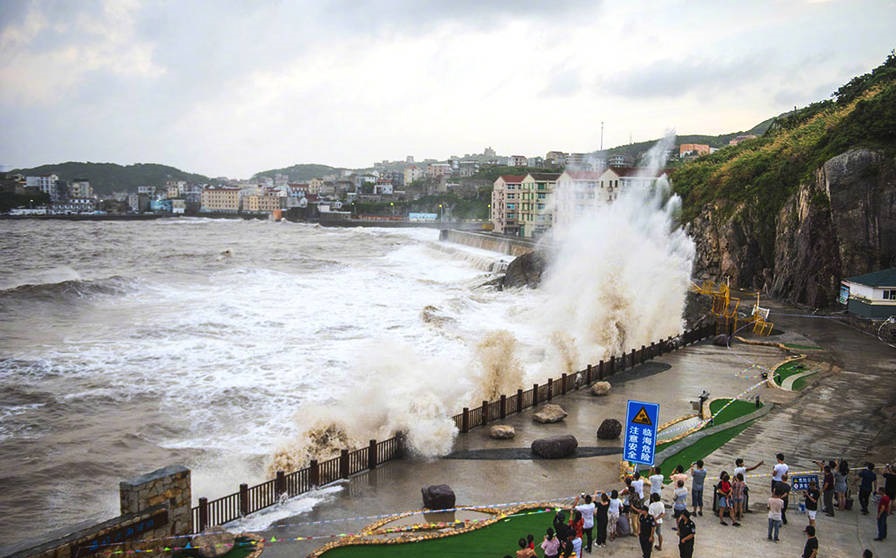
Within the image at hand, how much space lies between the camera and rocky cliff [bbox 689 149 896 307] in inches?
1323

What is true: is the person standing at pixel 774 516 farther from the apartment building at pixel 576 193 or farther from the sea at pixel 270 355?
the apartment building at pixel 576 193

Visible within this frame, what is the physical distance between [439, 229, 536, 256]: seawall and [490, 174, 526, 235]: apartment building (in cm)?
897

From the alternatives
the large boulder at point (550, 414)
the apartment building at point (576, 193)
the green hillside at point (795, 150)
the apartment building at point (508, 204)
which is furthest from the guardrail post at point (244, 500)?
the apartment building at point (508, 204)

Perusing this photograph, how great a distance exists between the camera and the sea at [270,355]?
16.7m

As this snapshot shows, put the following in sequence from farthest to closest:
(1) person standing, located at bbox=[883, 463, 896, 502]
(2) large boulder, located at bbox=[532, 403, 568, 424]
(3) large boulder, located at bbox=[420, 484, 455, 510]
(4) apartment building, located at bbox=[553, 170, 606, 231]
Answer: (4) apartment building, located at bbox=[553, 170, 606, 231]
(2) large boulder, located at bbox=[532, 403, 568, 424]
(3) large boulder, located at bbox=[420, 484, 455, 510]
(1) person standing, located at bbox=[883, 463, 896, 502]

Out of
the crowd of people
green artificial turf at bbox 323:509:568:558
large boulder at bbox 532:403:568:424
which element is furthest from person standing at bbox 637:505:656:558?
large boulder at bbox 532:403:568:424

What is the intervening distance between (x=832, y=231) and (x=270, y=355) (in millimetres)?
30075

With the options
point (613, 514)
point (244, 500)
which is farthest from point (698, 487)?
point (244, 500)

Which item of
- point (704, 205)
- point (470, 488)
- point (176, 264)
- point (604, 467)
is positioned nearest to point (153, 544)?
point (470, 488)

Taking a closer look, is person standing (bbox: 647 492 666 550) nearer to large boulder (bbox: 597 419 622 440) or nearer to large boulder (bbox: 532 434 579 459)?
large boulder (bbox: 532 434 579 459)

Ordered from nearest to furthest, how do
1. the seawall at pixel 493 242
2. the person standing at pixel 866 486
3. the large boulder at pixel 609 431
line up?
1. the person standing at pixel 866 486
2. the large boulder at pixel 609 431
3. the seawall at pixel 493 242

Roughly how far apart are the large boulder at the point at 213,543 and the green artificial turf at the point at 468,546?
5.24 feet

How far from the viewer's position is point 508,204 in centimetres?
10081

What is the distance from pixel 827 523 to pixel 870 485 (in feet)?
3.71
